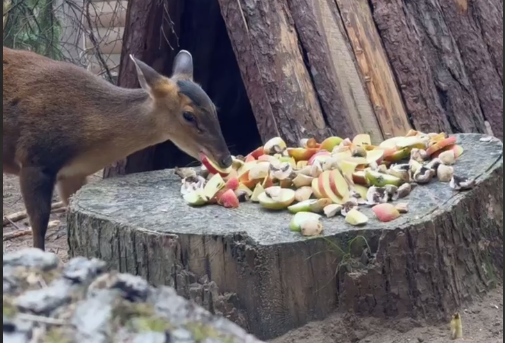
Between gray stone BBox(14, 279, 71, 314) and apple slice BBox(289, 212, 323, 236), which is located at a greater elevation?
gray stone BBox(14, 279, 71, 314)

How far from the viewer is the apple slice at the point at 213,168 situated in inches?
214

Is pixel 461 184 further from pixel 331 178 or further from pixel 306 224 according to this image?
pixel 306 224

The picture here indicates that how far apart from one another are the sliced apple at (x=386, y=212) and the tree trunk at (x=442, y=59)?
2.30 m

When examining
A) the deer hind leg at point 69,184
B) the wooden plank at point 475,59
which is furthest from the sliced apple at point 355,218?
the wooden plank at point 475,59

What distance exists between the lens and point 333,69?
637 centimetres

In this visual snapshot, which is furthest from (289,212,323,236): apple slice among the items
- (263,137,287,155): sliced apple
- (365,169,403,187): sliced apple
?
(263,137,287,155): sliced apple

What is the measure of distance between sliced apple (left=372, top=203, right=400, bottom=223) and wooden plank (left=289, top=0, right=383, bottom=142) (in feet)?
6.46

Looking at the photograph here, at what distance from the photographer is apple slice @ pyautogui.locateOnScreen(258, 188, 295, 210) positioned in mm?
4543

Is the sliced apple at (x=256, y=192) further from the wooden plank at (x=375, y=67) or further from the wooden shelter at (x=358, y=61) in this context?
the wooden plank at (x=375, y=67)

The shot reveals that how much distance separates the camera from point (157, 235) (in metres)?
4.19

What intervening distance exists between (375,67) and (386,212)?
2460 mm

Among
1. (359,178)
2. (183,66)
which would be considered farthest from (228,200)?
(183,66)

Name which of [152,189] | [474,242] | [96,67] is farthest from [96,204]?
[96,67]

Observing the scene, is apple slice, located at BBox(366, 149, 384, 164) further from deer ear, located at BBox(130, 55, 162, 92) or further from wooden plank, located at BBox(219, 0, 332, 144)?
deer ear, located at BBox(130, 55, 162, 92)
